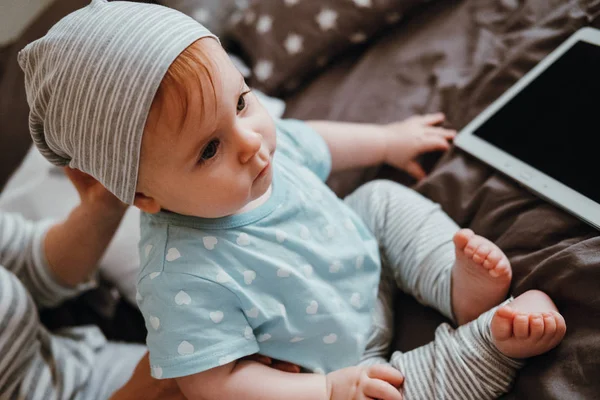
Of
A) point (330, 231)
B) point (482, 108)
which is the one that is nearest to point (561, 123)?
point (482, 108)

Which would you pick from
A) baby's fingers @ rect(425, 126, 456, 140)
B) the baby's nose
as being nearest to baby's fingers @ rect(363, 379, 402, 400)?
the baby's nose

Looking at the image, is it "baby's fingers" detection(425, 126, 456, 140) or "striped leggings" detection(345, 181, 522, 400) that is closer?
"striped leggings" detection(345, 181, 522, 400)

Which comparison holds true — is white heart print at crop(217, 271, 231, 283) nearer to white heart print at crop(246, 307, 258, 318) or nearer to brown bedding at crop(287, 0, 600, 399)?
white heart print at crop(246, 307, 258, 318)

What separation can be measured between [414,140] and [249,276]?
41cm

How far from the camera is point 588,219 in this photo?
63 cm

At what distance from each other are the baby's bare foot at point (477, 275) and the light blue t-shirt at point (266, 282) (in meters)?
0.14

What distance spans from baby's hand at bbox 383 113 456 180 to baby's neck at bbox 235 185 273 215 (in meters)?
0.29

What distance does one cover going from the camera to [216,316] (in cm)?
61

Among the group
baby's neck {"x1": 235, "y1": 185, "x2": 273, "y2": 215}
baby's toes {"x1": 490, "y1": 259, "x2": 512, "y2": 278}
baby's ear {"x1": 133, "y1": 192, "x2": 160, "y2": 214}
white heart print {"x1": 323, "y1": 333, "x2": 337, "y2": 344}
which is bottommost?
white heart print {"x1": 323, "y1": 333, "x2": 337, "y2": 344}

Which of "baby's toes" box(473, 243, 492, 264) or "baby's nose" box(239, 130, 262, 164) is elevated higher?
"baby's nose" box(239, 130, 262, 164)

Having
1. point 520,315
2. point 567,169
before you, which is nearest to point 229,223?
point 520,315

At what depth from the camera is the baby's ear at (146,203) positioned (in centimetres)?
61

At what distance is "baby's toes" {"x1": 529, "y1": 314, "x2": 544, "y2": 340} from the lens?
1.82ft

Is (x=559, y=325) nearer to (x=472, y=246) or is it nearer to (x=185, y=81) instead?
(x=472, y=246)
